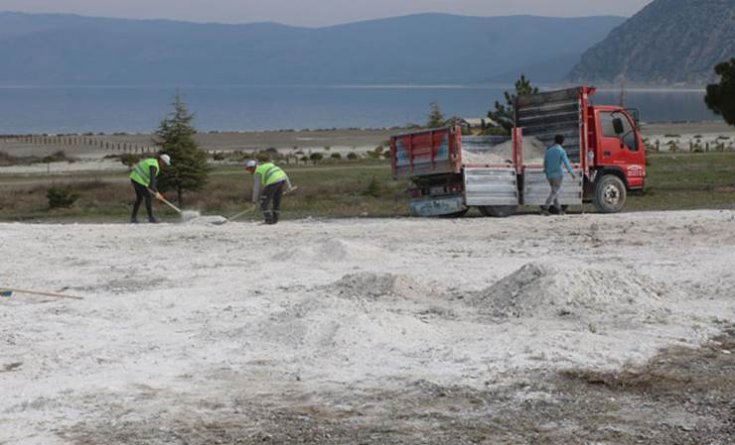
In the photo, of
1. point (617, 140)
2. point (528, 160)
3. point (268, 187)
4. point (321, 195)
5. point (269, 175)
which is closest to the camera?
point (269, 175)

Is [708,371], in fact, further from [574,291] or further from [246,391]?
[246,391]

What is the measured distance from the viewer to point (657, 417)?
9.28 metres

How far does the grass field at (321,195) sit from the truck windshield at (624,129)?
2.26 metres

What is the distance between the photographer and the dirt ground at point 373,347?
30.3 ft

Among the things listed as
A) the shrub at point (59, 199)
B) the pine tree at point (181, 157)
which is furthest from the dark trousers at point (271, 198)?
the shrub at point (59, 199)

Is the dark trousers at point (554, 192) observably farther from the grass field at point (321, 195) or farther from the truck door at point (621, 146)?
the grass field at point (321, 195)

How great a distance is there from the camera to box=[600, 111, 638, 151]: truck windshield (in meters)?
26.5

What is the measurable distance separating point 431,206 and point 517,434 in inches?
689

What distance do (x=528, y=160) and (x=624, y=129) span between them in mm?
2445

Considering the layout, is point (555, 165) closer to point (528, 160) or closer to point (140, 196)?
point (528, 160)

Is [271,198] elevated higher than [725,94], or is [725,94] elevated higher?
[725,94]

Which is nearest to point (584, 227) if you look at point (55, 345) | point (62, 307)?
point (62, 307)

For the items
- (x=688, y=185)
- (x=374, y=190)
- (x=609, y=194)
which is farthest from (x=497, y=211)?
(x=688, y=185)

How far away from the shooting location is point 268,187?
24.4 metres
